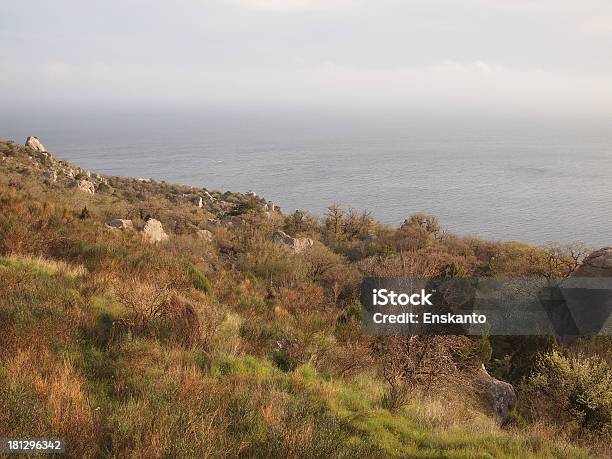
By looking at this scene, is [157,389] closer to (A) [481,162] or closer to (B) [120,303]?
(B) [120,303]

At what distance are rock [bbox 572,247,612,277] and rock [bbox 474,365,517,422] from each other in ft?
62.1

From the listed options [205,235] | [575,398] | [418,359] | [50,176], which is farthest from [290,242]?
[50,176]

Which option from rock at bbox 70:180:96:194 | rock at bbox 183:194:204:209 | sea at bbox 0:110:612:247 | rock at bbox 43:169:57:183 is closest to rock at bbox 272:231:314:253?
rock at bbox 70:180:96:194

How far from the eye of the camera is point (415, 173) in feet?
351

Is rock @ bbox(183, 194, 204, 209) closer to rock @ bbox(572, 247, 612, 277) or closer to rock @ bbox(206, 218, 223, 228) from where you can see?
rock @ bbox(206, 218, 223, 228)

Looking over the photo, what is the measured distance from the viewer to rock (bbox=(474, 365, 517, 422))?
1427cm

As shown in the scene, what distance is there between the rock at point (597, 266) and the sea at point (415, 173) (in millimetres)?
29215

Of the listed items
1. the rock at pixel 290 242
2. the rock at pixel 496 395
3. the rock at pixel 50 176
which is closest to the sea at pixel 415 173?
the rock at pixel 290 242

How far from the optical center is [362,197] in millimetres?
81188

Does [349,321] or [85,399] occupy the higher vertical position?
[85,399]

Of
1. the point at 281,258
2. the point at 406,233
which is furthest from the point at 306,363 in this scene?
the point at 406,233

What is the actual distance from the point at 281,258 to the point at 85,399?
59.1ft

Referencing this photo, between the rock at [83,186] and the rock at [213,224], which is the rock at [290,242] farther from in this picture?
the rock at [83,186]

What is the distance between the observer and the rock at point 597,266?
29078mm
